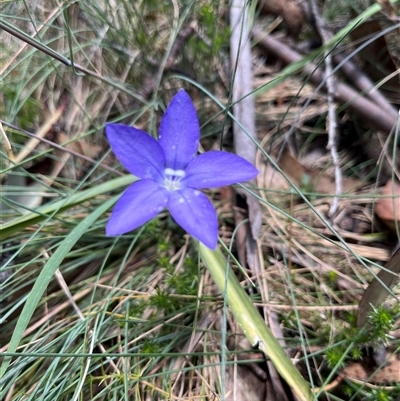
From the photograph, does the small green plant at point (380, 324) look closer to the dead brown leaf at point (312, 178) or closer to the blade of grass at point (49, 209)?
the dead brown leaf at point (312, 178)

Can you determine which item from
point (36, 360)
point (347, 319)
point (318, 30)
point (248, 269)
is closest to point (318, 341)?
point (347, 319)

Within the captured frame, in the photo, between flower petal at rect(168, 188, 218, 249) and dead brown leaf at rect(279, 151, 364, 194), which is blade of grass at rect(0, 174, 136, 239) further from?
dead brown leaf at rect(279, 151, 364, 194)

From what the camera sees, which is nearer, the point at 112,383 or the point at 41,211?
the point at 112,383

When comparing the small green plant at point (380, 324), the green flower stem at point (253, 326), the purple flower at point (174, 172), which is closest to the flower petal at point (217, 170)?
the purple flower at point (174, 172)

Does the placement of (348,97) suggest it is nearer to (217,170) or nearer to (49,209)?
(217,170)

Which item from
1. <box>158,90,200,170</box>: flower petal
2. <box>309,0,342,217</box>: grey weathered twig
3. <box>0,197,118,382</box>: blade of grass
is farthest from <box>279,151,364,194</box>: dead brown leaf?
<box>0,197,118,382</box>: blade of grass

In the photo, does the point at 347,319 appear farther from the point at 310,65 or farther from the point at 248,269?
the point at 310,65
